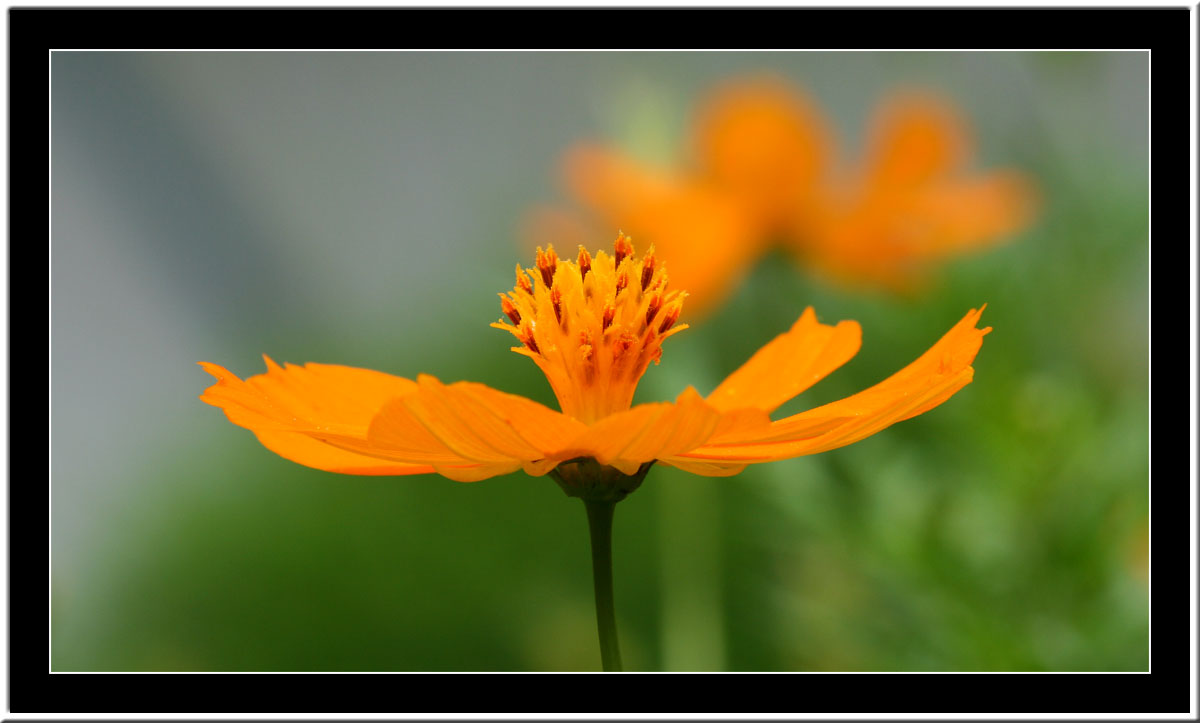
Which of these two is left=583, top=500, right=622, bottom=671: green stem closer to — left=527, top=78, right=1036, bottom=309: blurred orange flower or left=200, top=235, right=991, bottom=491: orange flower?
left=200, top=235, right=991, bottom=491: orange flower

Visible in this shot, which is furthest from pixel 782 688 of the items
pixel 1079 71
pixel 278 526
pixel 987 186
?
pixel 278 526

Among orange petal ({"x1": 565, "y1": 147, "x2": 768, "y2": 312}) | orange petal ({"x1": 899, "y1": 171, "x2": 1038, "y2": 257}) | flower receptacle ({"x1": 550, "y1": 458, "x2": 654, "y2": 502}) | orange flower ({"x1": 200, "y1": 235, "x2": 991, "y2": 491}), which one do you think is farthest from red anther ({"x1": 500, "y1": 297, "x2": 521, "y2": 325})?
orange petal ({"x1": 899, "y1": 171, "x2": 1038, "y2": 257})

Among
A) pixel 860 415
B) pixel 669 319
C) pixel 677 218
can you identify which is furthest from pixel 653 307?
pixel 677 218

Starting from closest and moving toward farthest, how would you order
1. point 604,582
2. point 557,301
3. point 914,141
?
point 604,582, point 557,301, point 914,141

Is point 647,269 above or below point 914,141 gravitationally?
below

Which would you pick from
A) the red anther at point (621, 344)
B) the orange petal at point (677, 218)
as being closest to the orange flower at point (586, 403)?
the red anther at point (621, 344)

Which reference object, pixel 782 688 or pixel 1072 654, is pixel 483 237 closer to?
pixel 1072 654

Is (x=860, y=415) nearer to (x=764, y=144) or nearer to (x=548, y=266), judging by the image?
(x=548, y=266)
